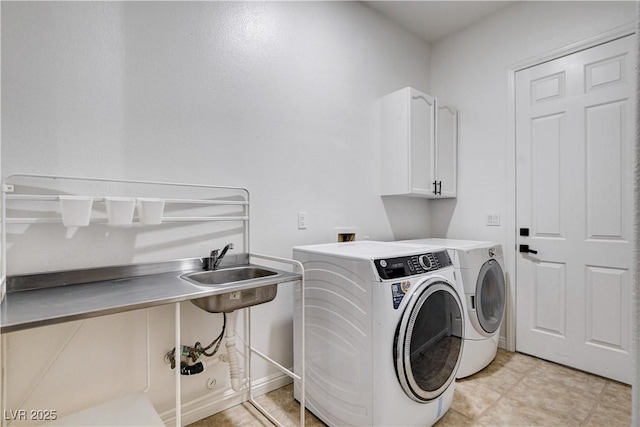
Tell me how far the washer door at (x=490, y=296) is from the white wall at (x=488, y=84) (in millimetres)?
466

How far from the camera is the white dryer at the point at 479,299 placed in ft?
6.89

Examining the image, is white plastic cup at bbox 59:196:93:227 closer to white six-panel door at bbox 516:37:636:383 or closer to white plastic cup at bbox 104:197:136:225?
white plastic cup at bbox 104:197:136:225

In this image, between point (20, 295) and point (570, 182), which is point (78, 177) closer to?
point (20, 295)

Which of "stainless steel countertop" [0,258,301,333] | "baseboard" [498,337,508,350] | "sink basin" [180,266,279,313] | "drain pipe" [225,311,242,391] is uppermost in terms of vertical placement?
"stainless steel countertop" [0,258,301,333]

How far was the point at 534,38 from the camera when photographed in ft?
8.17

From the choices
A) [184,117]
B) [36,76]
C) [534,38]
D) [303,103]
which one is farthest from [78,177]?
[534,38]

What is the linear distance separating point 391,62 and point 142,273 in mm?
2644

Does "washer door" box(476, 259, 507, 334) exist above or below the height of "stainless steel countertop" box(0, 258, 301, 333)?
below

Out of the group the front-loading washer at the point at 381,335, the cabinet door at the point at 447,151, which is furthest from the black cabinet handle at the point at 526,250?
the front-loading washer at the point at 381,335

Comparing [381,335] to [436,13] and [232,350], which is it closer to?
[232,350]

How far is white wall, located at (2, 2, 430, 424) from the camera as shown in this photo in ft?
4.34

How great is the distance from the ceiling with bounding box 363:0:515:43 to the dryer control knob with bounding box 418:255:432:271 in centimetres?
225

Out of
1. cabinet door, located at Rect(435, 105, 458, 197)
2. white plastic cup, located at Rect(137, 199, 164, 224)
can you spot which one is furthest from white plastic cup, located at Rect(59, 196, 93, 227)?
cabinet door, located at Rect(435, 105, 458, 197)

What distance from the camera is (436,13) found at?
273 cm
